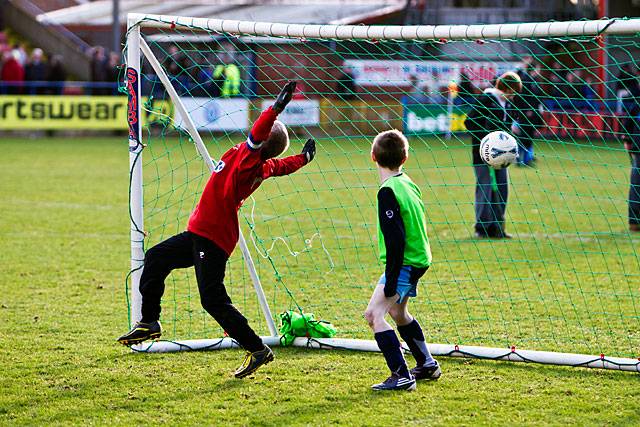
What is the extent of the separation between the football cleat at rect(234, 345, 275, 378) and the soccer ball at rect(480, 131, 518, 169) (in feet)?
8.80

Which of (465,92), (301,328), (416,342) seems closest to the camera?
(416,342)

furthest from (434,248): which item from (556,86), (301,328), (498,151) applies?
(301,328)

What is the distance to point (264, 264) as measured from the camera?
9.31 m

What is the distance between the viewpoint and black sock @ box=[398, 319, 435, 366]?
5.53 metres

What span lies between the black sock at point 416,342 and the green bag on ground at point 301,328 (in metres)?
0.97

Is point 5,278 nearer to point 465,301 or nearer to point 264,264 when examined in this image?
point 264,264

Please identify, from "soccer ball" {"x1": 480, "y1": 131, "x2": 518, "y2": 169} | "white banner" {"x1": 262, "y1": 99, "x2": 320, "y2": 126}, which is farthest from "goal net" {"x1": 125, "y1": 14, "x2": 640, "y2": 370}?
"white banner" {"x1": 262, "y1": 99, "x2": 320, "y2": 126}

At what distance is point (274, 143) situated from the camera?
536 centimetres

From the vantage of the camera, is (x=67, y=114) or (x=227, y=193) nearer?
(x=227, y=193)

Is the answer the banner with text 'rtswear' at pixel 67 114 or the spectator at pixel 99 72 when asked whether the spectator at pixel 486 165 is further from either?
the spectator at pixel 99 72

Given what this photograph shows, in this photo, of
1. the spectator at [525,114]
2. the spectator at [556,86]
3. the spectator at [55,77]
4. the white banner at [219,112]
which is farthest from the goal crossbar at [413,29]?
the spectator at [55,77]

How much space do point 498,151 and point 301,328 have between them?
2.17 metres

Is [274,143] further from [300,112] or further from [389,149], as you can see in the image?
[300,112]

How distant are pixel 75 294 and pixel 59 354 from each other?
1878 millimetres
